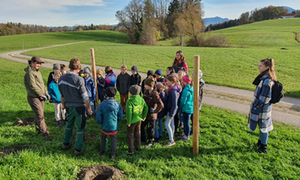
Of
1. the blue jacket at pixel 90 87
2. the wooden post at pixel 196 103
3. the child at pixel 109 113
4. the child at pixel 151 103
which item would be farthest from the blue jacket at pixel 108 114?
the blue jacket at pixel 90 87

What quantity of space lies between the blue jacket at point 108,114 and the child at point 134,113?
1.06 feet

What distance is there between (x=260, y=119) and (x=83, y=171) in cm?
445

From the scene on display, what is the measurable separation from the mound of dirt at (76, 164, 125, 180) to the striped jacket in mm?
3639

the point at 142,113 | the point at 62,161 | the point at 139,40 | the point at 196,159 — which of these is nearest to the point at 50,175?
the point at 62,161

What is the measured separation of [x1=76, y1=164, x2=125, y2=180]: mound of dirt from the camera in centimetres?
381

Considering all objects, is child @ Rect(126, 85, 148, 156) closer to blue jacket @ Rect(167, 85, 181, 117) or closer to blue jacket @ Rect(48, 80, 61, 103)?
blue jacket @ Rect(167, 85, 181, 117)

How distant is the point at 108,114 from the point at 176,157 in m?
2.07

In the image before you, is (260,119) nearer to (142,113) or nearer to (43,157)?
(142,113)

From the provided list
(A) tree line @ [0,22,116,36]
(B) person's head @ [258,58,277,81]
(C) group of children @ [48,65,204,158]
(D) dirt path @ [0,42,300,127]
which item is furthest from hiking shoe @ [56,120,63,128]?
(A) tree line @ [0,22,116,36]

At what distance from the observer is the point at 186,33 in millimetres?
45531

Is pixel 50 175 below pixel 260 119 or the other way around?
below

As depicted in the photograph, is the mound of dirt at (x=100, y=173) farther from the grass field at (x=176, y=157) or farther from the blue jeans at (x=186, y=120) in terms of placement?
the blue jeans at (x=186, y=120)

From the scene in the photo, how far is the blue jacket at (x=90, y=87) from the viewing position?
6.88 metres

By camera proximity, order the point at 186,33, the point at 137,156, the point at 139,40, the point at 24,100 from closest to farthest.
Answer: the point at 137,156 → the point at 24,100 → the point at 186,33 → the point at 139,40
